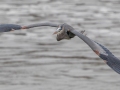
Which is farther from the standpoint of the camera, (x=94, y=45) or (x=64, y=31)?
(x=64, y=31)

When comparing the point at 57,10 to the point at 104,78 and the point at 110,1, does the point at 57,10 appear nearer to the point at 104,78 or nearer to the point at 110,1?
the point at 110,1

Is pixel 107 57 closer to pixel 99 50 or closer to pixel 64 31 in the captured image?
pixel 99 50

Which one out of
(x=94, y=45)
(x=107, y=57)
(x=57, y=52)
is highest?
(x=94, y=45)

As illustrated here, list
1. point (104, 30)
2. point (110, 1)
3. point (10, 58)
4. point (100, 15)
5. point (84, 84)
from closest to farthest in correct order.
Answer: point (84, 84) → point (10, 58) → point (104, 30) → point (100, 15) → point (110, 1)

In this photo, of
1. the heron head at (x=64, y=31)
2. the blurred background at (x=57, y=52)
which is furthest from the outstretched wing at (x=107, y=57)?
the blurred background at (x=57, y=52)

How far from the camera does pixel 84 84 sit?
17.4 metres

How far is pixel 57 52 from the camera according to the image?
2125cm

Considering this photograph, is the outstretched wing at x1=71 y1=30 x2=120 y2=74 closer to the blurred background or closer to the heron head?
the heron head

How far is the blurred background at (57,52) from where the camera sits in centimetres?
1759

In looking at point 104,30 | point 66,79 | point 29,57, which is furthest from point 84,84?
point 104,30

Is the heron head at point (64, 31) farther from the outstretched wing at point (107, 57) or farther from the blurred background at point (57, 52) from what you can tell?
the blurred background at point (57, 52)

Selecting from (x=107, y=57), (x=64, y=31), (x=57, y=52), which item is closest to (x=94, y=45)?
(x=107, y=57)

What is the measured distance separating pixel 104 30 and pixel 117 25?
1168 millimetres

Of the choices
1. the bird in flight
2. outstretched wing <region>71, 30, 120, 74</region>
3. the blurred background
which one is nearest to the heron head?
the bird in flight
